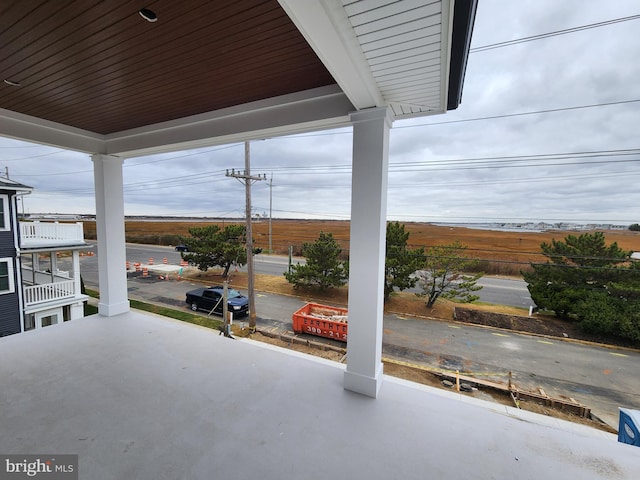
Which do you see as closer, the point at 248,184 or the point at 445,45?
the point at 445,45

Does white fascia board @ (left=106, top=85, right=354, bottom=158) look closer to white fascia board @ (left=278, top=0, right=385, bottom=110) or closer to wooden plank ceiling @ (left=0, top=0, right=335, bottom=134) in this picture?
wooden plank ceiling @ (left=0, top=0, right=335, bottom=134)

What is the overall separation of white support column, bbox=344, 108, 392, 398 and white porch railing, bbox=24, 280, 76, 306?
8538 millimetres

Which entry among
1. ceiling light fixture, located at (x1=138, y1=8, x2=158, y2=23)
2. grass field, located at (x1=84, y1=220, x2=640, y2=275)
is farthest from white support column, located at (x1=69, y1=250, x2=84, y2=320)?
ceiling light fixture, located at (x1=138, y1=8, x2=158, y2=23)

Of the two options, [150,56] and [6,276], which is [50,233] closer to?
[6,276]

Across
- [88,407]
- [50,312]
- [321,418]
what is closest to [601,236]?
[321,418]

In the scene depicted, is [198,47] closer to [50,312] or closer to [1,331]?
[1,331]

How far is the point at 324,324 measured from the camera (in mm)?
6516

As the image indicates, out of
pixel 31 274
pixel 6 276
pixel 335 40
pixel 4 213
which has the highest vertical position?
pixel 335 40

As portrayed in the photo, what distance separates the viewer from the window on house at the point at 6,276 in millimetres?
5383

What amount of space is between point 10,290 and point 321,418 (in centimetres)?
805

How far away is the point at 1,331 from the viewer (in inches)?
213

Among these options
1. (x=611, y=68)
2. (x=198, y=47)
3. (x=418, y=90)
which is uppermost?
(x=611, y=68)

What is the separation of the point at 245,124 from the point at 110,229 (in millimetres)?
2421

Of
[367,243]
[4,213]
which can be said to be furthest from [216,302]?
[367,243]
